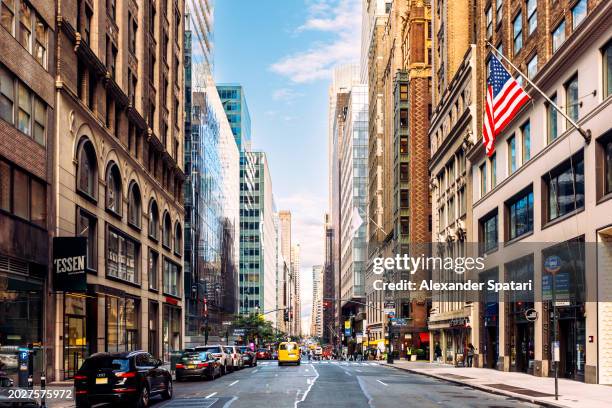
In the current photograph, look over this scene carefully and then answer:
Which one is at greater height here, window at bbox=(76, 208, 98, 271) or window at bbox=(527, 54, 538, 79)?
window at bbox=(527, 54, 538, 79)

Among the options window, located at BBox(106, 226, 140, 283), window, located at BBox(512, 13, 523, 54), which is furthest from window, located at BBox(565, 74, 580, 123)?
window, located at BBox(106, 226, 140, 283)

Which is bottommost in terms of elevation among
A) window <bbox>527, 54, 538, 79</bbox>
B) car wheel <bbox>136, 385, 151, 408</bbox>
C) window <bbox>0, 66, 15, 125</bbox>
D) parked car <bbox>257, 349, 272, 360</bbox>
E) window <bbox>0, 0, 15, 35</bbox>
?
parked car <bbox>257, 349, 272, 360</bbox>

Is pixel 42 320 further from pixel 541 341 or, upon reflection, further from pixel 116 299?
pixel 541 341

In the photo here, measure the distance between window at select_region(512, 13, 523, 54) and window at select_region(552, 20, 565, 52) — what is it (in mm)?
5843

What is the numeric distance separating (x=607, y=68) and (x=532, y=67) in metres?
10.6

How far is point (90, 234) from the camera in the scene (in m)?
42.2

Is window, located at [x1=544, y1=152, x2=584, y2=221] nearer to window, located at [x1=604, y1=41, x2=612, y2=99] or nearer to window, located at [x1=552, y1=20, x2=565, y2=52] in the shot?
window, located at [x1=604, y1=41, x2=612, y2=99]

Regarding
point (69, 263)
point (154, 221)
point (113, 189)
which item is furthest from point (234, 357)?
point (69, 263)

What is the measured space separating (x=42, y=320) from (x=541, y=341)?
24.1 m

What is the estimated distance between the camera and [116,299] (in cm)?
4744

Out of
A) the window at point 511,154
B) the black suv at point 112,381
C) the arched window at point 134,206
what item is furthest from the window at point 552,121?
the arched window at point 134,206

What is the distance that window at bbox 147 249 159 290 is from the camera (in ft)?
192

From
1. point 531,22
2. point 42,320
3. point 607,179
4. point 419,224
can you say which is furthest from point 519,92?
point 419,224

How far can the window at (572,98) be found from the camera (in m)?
35.5
